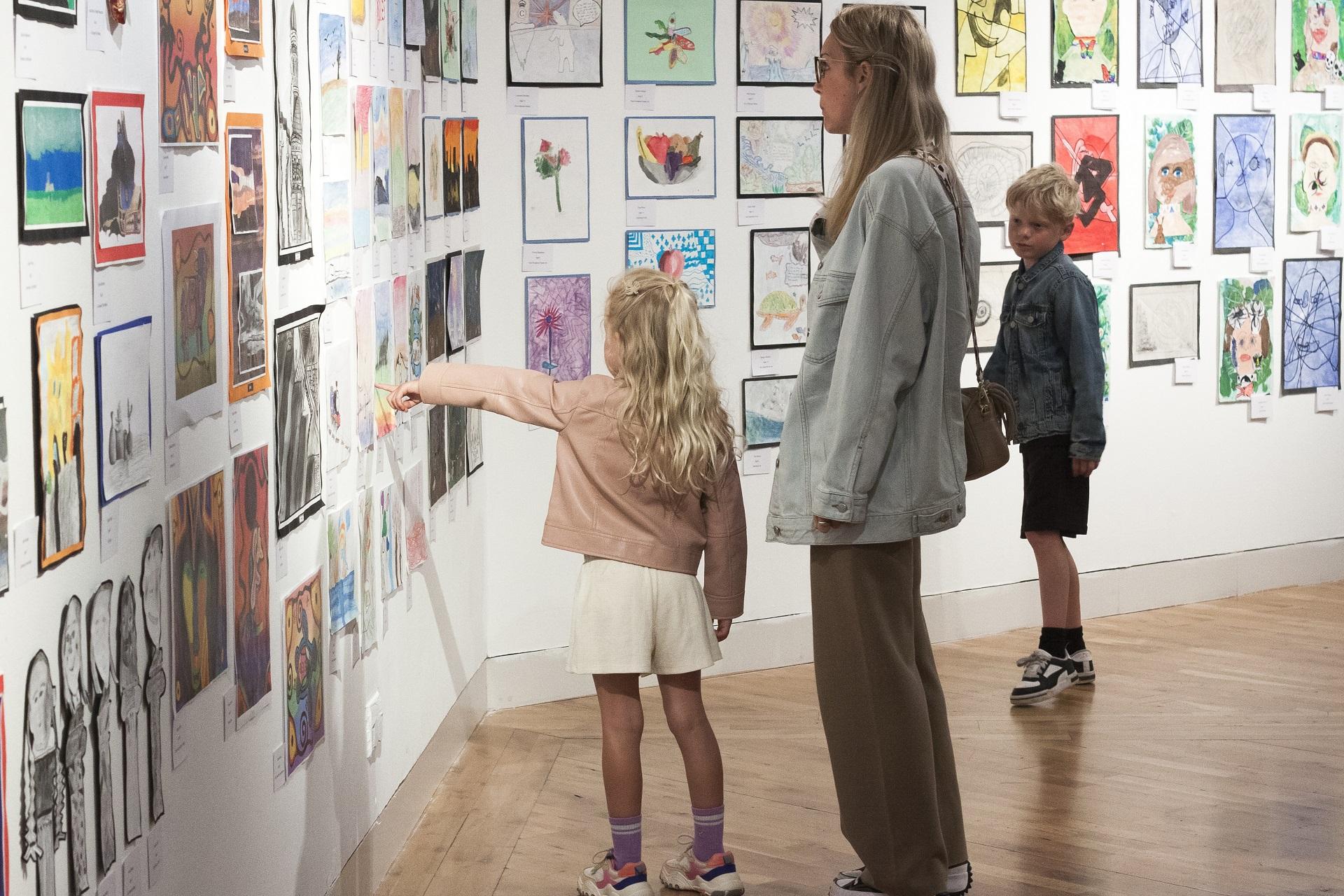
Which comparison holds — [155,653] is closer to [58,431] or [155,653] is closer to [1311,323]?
[58,431]

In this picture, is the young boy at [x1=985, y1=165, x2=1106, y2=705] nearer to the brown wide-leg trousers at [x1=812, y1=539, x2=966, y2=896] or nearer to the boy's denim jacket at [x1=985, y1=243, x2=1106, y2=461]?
the boy's denim jacket at [x1=985, y1=243, x2=1106, y2=461]

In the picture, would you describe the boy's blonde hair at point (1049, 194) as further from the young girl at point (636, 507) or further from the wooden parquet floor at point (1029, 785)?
the young girl at point (636, 507)

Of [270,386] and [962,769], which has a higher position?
[270,386]

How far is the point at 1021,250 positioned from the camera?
5574 mm

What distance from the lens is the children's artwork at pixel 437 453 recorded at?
448cm

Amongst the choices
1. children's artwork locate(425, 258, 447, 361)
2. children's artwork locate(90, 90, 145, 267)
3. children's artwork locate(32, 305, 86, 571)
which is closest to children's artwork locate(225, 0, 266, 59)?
children's artwork locate(90, 90, 145, 267)

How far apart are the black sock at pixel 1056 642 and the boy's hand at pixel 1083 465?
1.91 ft

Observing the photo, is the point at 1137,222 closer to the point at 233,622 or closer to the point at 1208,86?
the point at 1208,86

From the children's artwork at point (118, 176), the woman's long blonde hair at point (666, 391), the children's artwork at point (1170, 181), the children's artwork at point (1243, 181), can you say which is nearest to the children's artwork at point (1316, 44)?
the children's artwork at point (1243, 181)

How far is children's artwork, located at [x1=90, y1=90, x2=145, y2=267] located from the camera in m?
2.06

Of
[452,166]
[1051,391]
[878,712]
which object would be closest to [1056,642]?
[1051,391]

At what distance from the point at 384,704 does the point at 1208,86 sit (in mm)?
4816

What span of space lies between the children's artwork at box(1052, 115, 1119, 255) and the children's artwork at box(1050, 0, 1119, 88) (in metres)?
0.16

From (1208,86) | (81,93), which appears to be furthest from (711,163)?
(81,93)
